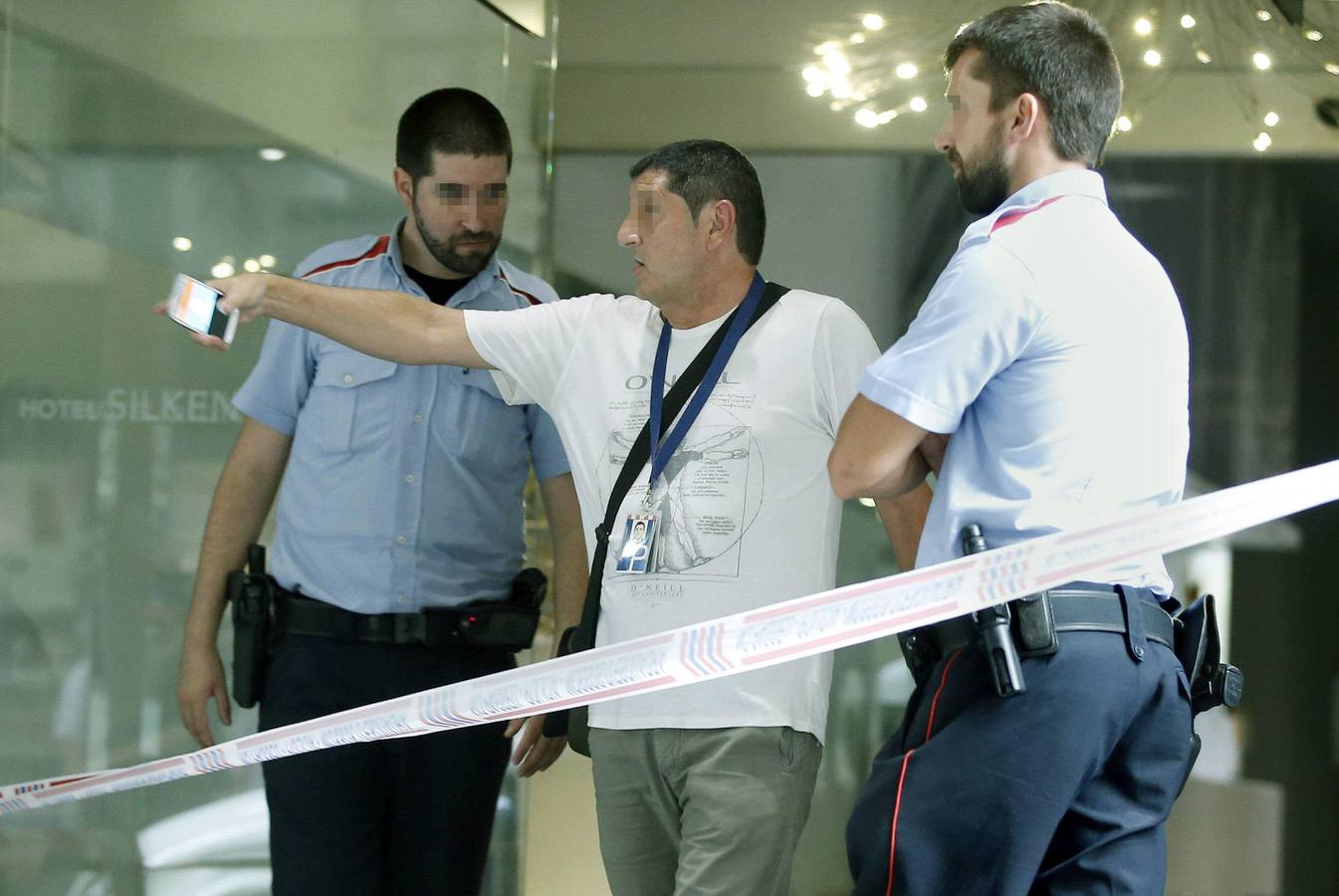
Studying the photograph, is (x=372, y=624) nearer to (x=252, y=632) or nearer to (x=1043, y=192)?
(x=252, y=632)

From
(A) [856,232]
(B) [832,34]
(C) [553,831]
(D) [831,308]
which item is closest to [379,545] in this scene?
(D) [831,308]

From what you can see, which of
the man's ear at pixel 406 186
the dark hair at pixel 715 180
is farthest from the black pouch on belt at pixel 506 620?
the dark hair at pixel 715 180

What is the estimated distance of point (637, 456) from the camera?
2369 millimetres

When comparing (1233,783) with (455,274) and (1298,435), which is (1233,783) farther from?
(455,274)

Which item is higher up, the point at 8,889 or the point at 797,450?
the point at 797,450

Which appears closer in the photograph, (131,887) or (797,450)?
(797,450)

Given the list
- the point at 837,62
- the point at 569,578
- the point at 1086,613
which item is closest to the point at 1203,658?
the point at 1086,613

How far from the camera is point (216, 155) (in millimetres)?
3521

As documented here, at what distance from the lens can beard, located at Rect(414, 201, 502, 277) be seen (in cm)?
289

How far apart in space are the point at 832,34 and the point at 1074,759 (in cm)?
241

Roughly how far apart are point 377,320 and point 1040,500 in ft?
3.90

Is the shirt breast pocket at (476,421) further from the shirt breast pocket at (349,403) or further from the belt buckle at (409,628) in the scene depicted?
the belt buckle at (409,628)

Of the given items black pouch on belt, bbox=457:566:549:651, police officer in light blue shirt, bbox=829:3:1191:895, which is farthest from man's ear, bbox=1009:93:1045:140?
black pouch on belt, bbox=457:566:549:651

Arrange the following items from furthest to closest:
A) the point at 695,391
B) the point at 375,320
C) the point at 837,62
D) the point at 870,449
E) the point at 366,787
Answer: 1. the point at 837,62
2. the point at 366,787
3. the point at 375,320
4. the point at 695,391
5. the point at 870,449
